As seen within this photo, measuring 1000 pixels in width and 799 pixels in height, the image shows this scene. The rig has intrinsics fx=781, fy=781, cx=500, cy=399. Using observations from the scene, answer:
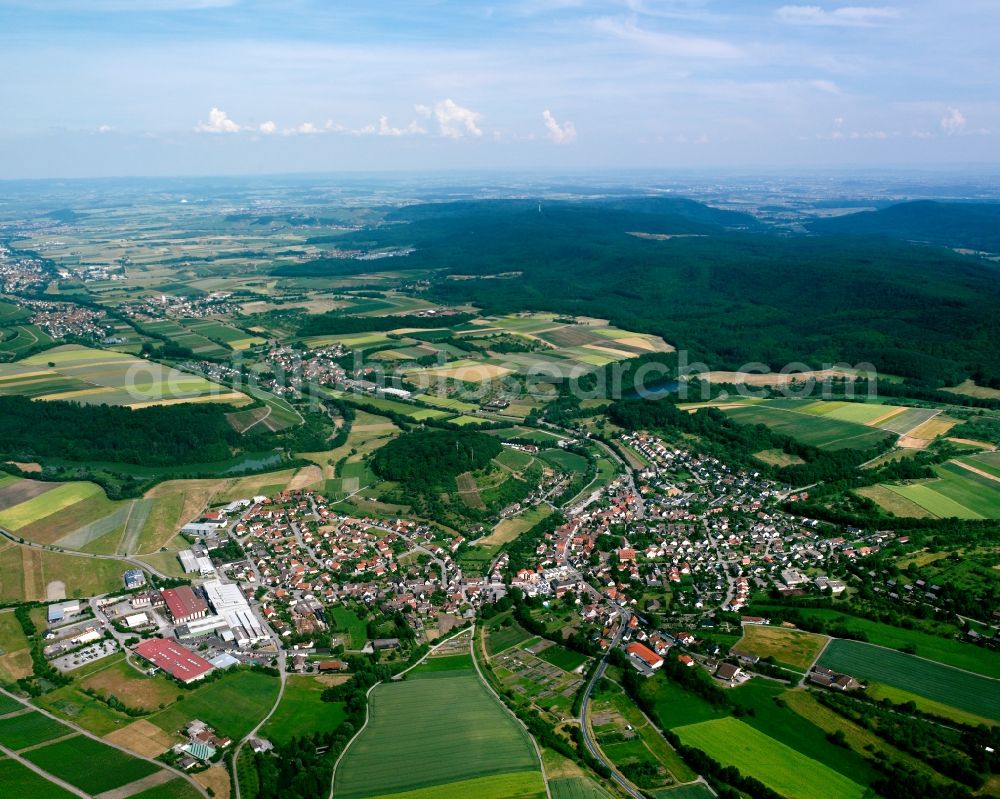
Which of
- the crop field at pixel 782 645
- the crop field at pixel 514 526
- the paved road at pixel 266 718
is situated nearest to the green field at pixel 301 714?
the paved road at pixel 266 718

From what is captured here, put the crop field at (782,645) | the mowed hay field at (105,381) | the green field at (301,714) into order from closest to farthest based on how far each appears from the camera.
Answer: the green field at (301,714), the crop field at (782,645), the mowed hay field at (105,381)

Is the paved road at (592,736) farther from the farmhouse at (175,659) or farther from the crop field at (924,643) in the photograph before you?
the farmhouse at (175,659)

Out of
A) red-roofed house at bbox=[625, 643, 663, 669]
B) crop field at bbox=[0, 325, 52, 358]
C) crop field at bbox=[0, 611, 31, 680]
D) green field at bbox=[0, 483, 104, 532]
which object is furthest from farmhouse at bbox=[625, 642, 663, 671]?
crop field at bbox=[0, 325, 52, 358]

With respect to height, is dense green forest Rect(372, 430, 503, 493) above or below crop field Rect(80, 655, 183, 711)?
above

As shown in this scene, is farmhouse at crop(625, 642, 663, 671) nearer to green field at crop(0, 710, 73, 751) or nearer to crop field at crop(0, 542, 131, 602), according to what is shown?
green field at crop(0, 710, 73, 751)

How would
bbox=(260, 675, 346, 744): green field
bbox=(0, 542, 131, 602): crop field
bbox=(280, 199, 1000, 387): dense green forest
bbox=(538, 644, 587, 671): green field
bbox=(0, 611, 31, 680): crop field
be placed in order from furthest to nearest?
bbox=(280, 199, 1000, 387): dense green forest
bbox=(0, 542, 131, 602): crop field
bbox=(538, 644, 587, 671): green field
bbox=(0, 611, 31, 680): crop field
bbox=(260, 675, 346, 744): green field

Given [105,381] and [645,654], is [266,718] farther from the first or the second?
[105,381]

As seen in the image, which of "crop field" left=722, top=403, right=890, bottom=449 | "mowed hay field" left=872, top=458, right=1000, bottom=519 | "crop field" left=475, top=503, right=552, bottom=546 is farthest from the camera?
"crop field" left=722, top=403, right=890, bottom=449
